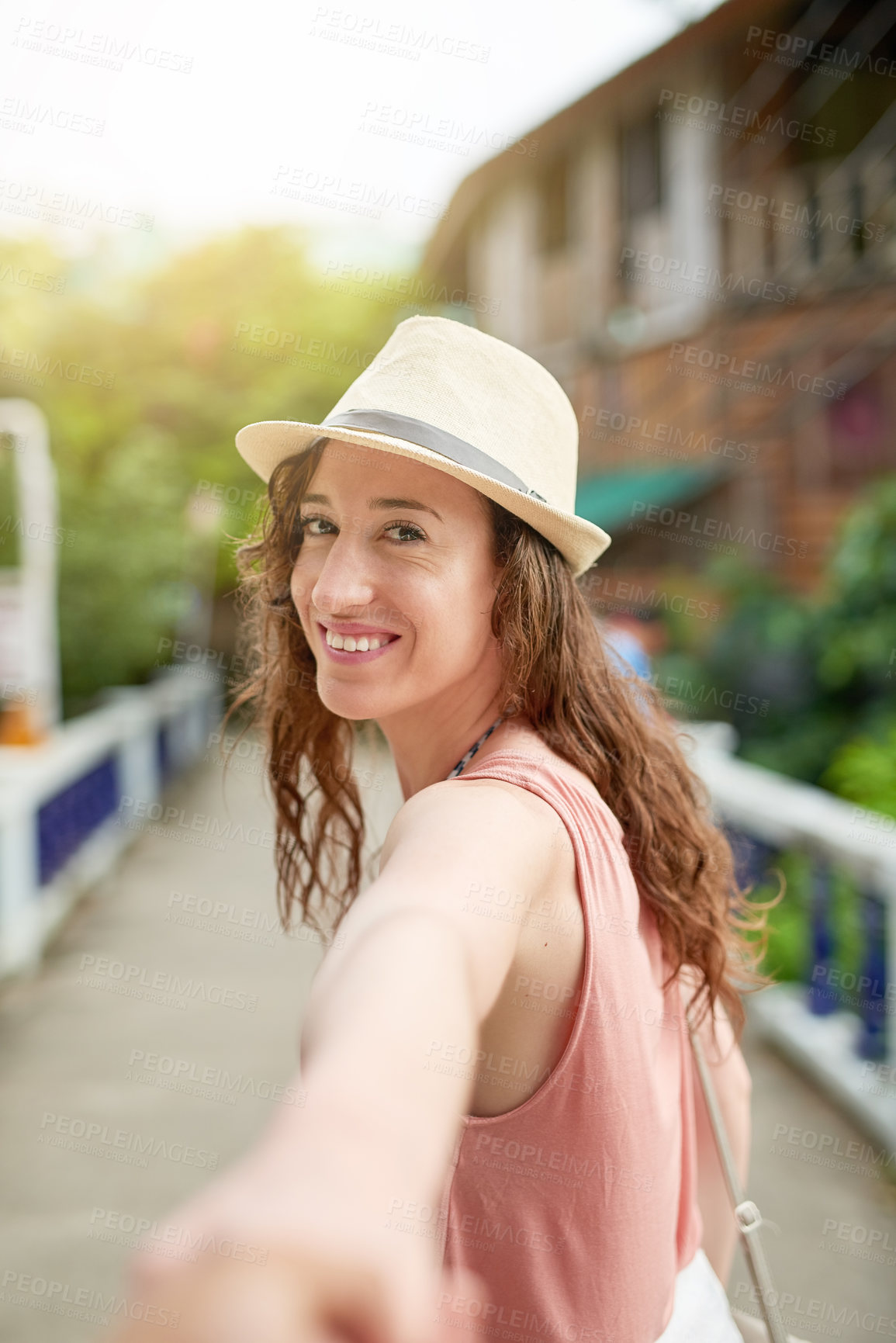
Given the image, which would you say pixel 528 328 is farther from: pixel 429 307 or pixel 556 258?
pixel 429 307

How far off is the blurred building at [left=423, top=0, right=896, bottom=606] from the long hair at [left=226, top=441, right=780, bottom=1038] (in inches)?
305

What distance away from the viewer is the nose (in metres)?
1.30

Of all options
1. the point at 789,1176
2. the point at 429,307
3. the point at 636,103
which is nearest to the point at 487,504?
the point at 789,1176

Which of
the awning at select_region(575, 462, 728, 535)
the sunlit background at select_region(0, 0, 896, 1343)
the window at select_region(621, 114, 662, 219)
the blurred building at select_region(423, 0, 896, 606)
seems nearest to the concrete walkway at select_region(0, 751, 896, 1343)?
the sunlit background at select_region(0, 0, 896, 1343)

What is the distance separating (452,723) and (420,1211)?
805 millimetres

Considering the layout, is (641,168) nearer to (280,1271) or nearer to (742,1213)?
(742,1213)

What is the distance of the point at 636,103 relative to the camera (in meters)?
11.3

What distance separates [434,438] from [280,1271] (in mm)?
977

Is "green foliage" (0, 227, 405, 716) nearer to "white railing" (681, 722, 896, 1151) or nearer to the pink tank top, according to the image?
"white railing" (681, 722, 896, 1151)

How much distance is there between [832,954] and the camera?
407cm

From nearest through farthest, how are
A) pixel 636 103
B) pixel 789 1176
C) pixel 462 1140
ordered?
pixel 462 1140
pixel 789 1176
pixel 636 103

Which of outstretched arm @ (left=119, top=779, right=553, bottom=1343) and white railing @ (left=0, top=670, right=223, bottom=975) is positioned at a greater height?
outstretched arm @ (left=119, top=779, right=553, bottom=1343)

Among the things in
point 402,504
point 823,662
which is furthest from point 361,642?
point 823,662

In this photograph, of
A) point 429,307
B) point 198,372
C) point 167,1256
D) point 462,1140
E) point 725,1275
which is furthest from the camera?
point 198,372
